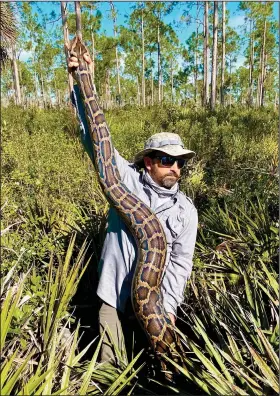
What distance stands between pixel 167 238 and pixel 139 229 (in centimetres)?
28

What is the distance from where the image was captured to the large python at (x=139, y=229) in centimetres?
275

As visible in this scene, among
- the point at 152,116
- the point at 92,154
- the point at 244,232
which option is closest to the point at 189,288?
the point at 244,232

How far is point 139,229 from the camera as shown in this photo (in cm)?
288

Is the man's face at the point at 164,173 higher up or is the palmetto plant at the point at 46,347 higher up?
the man's face at the point at 164,173

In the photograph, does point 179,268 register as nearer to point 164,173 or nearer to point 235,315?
point 235,315

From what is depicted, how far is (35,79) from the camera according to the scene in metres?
40.6

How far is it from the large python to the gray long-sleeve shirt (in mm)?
95

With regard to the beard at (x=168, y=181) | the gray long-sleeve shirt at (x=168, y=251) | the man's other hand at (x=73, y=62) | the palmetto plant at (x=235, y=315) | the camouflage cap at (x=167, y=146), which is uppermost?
the man's other hand at (x=73, y=62)

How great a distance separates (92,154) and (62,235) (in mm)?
1344

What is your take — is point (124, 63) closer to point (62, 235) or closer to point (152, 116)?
point (152, 116)

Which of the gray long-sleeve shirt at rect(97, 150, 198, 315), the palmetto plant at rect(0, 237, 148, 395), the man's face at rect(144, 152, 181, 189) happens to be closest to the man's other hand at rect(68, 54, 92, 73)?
the gray long-sleeve shirt at rect(97, 150, 198, 315)

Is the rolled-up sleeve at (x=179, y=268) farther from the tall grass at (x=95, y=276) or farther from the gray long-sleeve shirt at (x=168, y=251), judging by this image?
the tall grass at (x=95, y=276)

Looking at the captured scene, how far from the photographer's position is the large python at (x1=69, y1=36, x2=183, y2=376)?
275 cm

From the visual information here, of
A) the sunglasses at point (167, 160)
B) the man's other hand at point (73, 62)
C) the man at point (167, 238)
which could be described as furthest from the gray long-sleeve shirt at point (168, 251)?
the man's other hand at point (73, 62)
